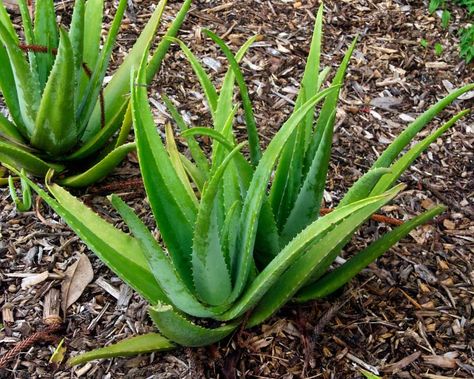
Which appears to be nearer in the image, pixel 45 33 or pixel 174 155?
pixel 174 155

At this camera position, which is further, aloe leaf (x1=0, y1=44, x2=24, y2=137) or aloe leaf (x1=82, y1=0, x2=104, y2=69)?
aloe leaf (x1=82, y1=0, x2=104, y2=69)

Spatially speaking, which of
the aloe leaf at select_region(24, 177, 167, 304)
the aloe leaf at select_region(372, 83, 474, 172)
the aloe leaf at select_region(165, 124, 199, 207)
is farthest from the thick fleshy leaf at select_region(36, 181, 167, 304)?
the aloe leaf at select_region(372, 83, 474, 172)

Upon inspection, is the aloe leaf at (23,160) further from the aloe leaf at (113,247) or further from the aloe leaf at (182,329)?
the aloe leaf at (182,329)

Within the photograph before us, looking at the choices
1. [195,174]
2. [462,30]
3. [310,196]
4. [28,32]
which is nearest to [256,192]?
[310,196]

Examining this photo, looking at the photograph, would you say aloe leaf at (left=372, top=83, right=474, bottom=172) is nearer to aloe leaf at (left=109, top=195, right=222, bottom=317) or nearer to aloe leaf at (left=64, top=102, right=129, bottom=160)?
aloe leaf at (left=109, top=195, right=222, bottom=317)

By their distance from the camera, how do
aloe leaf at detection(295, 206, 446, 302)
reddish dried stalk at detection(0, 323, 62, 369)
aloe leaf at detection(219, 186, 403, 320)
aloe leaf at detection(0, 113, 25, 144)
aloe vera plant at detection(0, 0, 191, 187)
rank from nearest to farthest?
aloe leaf at detection(219, 186, 403, 320), aloe leaf at detection(295, 206, 446, 302), reddish dried stalk at detection(0, 323, 62, 369), aloe vera plant at detection(0, 0, 191, 187), aloe leaf at detection(0, 113, 25, 144)

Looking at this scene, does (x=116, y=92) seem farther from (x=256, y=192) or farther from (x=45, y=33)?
(x=256, y=192)

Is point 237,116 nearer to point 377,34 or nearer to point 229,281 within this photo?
point 377,34
